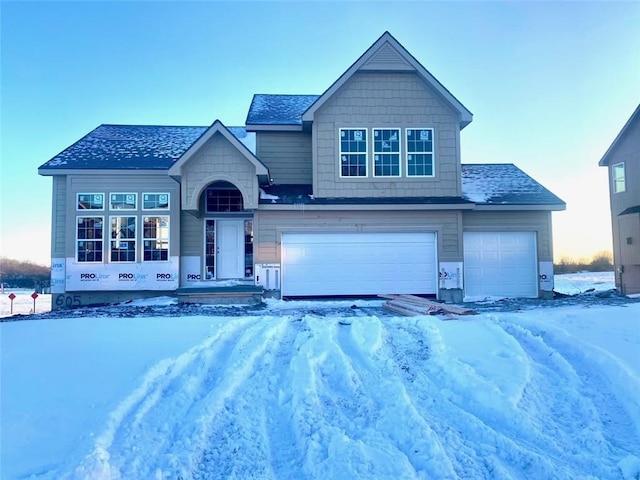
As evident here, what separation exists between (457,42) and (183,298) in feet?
40.0

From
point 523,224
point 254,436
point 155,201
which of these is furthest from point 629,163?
point 254,436

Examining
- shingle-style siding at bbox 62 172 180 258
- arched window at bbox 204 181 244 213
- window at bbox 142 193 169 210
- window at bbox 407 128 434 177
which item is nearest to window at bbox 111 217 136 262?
shingle-style siding at bbox 62 172 180 258

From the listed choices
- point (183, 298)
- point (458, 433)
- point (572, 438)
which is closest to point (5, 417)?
point (458, 433)

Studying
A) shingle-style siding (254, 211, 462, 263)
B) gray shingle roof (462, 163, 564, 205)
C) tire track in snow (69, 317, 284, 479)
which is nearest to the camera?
tire track in snow (69, 317, 284, 479)

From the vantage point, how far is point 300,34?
47.3 feet

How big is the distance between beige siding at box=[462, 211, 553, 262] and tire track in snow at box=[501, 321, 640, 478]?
8334mm

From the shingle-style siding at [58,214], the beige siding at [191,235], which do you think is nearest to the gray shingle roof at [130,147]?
the shingle-style siding at [58,214]

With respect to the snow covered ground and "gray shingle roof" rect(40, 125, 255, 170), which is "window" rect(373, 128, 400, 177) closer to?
"gray shingle roof" rect(40, 125, 255, 170)

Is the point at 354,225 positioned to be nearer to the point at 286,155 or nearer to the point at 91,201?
the point at 286,155

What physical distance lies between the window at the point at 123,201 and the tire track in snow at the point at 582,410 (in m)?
12.7

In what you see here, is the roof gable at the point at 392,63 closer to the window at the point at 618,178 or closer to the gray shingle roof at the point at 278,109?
the gray shingle roof at the point at 278,109

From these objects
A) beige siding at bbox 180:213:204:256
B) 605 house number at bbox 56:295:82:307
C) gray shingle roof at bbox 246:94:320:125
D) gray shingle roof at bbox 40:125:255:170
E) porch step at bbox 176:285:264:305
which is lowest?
605 house number at bbox 56:295:82:307

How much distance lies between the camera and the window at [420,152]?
43.0 feet

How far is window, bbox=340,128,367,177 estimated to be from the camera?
42.8 feet
